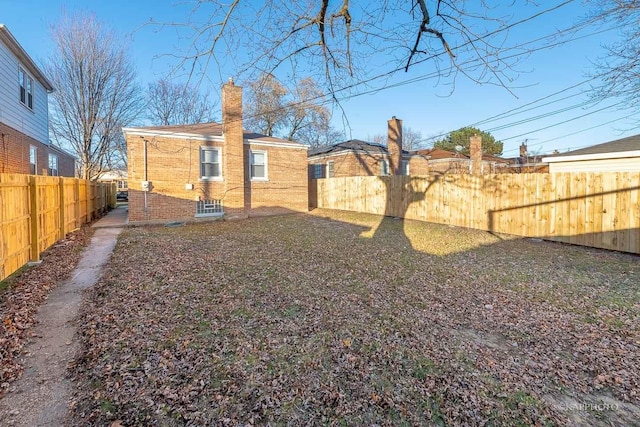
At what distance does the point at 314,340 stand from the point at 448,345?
1.37m

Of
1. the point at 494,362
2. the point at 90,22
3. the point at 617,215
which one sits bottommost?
the point at 494,362

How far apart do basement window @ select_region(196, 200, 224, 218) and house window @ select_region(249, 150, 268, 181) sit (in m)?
2.04

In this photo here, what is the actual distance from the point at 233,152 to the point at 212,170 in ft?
3.82

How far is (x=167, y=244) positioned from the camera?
8383 millimetres

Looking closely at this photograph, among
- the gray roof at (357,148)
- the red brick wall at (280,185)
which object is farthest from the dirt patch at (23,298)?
the gray roof at (357,148)

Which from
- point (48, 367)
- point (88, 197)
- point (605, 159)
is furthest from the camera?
point (88, 197)

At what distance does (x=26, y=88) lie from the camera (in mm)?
12961

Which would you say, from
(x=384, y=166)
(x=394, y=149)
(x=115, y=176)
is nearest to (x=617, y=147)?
(x=394, y=149)

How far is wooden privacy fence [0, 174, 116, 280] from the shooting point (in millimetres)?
5051

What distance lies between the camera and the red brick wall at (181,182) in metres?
12.1

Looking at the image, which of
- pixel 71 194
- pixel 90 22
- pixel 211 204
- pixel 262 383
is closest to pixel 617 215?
pixel 262 383

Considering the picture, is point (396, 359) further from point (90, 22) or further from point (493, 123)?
point (493, 123)

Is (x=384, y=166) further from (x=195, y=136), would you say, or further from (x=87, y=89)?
(x=87, y=89)

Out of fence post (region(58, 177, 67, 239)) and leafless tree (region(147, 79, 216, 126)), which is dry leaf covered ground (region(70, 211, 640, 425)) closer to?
fence post (region(58, 177, 67, 239))
